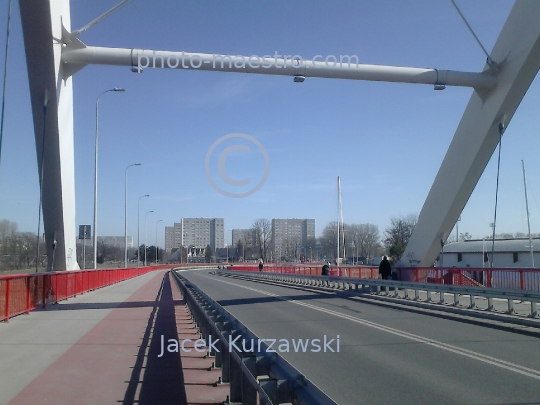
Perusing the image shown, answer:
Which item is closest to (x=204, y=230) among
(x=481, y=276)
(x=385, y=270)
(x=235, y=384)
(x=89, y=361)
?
(x=385, y=270)

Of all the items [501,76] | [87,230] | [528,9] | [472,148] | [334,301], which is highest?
[528,9]

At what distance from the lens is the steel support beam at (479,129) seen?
59.6ft

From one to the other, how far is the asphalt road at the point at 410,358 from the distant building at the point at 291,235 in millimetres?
54909

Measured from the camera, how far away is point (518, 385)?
7211 millimetres

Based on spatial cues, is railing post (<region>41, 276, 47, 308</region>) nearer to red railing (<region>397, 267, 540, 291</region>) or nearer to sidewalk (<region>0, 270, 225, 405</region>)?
sidewalk (<region>0, 270, 225, 405</region>)

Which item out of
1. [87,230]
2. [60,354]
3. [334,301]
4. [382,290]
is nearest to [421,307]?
[334,301]

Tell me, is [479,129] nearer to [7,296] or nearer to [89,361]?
[89,361]

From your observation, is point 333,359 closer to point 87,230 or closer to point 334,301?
point 334,301

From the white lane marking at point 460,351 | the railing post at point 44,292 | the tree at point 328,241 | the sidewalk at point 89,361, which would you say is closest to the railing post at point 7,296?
the sidewalk at point 89,361

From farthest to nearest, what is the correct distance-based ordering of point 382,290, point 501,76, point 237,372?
1. point 382,290
2. point 501,76
3. point 237,372

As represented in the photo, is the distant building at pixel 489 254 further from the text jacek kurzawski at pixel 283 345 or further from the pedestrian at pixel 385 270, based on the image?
the text jacek kurzawski at pixel 283 345

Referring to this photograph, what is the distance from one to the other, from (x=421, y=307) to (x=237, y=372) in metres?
13.5

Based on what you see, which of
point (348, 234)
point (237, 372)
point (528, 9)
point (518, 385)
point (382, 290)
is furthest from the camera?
point (348, 234)

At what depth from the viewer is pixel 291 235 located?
9156 centimetres
